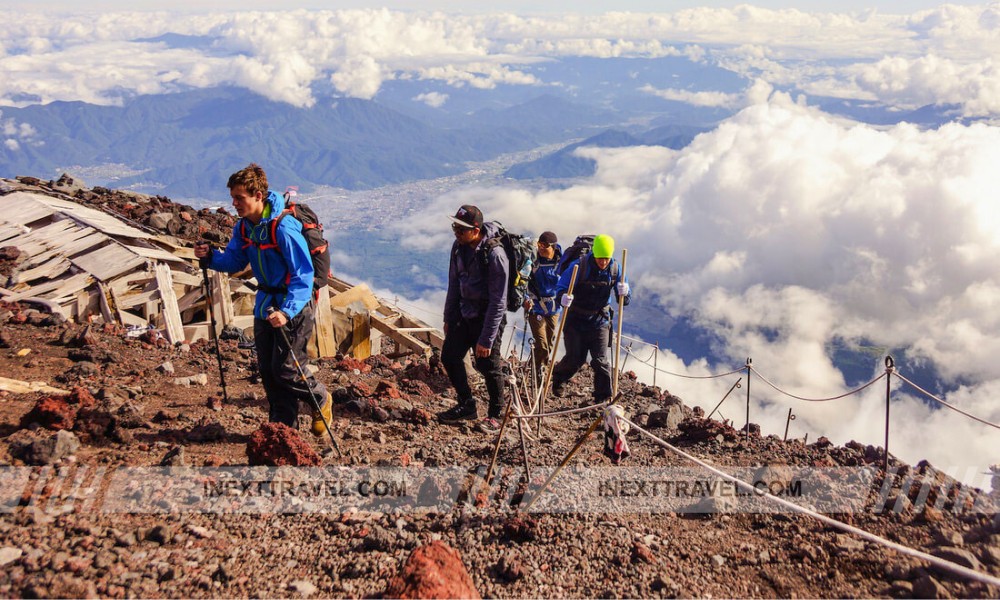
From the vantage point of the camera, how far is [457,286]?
6.55m

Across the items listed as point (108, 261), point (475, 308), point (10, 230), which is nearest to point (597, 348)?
point (475, 308)

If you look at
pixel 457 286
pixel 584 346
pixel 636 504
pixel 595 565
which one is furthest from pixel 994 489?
pixel 457 286

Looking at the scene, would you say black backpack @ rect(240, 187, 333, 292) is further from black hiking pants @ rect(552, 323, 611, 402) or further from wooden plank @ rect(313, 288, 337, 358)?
wooden plank @ rect(313, 288, 337, 358)

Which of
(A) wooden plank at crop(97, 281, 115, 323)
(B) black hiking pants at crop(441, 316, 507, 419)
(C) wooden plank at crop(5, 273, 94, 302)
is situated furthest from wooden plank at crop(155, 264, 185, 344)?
(B) black hiking pants at crop(441, 316, 507, 419)

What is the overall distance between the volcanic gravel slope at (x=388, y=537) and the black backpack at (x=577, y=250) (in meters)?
2.68

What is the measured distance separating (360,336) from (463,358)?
4.93 metres

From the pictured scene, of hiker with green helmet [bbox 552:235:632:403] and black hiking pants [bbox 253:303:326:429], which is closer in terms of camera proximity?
black hiking pants [bbox 253:303:326:429]

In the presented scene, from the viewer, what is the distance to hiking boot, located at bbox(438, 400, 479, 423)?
7.16 meters

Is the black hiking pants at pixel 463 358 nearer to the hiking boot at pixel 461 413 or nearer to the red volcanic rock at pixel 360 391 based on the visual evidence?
the hiking boot at pixel 461 413

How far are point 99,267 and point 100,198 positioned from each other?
7.99 metres

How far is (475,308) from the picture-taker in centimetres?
645

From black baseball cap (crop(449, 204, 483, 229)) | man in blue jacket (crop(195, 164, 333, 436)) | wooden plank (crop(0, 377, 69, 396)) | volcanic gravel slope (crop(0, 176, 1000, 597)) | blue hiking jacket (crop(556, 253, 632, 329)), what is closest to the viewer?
volcanic gravel slope (crop(0, 176, 1000, 597))

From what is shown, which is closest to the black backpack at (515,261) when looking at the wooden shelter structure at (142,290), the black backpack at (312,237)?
the black backpack at (312,237)

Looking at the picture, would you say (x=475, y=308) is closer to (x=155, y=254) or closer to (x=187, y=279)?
(x=187, y=279)
